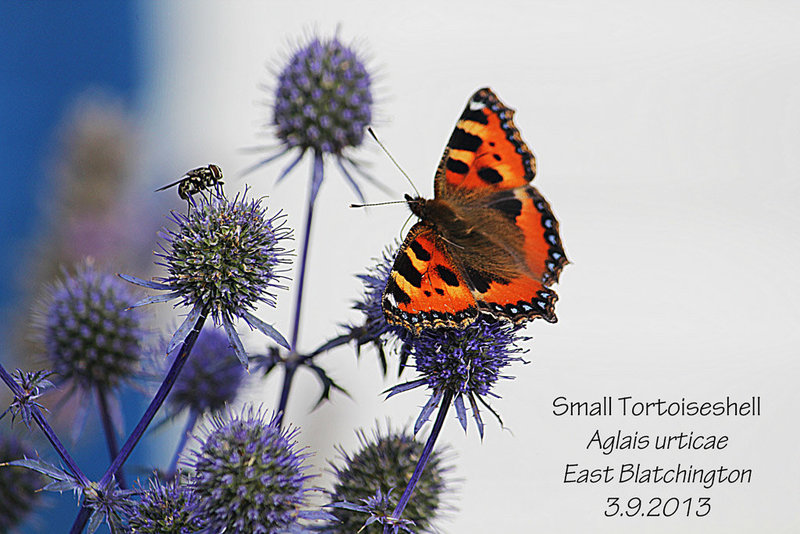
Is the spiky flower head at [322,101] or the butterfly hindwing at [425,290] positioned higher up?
the spiky flower head at [322,101]

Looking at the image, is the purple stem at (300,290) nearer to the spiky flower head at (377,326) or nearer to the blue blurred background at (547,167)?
the spiky flower head at (377,326)

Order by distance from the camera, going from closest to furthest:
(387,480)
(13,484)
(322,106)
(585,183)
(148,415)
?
(148,415) < (387,480) < (13,484) < (322,106) < (585,183)

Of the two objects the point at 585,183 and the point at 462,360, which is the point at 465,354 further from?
the point at 585,183

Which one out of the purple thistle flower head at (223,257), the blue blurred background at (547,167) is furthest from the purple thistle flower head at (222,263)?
the blue blurred background at (547,167)

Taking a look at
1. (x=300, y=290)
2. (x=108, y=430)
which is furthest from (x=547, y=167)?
(x=108, y=430)

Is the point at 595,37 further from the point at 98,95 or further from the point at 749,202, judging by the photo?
the point at 98,95

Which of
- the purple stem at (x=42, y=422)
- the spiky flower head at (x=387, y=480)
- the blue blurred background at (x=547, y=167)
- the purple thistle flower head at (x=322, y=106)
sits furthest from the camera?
the blue blurred background at (x=547, y=167)
